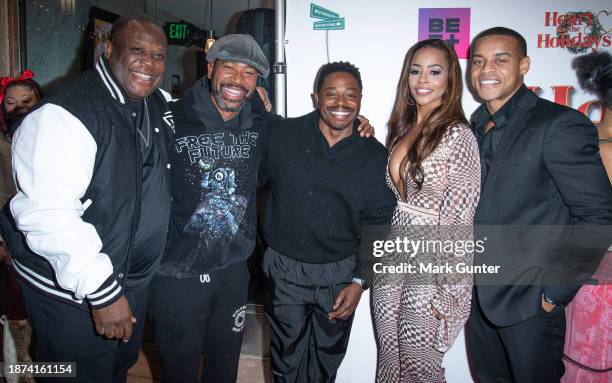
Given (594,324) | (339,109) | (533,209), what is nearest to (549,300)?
(533,209)

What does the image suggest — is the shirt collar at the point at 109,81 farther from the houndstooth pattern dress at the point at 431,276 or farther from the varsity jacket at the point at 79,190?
the houndstooth pattern dress at the point at 431,276

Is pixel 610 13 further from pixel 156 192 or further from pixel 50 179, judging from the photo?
pixel 50 179

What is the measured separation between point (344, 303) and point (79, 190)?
1.28 meters

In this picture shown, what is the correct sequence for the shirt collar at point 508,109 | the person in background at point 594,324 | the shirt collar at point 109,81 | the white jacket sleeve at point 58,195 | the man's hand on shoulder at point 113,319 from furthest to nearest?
the person in background at point 594,324, the shirt collar at point 508,109, the shirt collar at point 109,81, the man's hand on shoulder at point 113,319, the white jacket sleeve at point 58,195

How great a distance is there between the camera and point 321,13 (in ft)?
7.84

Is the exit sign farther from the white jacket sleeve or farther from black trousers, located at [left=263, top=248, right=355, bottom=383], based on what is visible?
the white jacket sleeve

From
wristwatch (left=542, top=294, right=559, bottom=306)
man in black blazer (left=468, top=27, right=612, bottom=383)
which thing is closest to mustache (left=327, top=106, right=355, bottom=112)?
man in black blazer (left=468, top=27, right=612, bottom=383)

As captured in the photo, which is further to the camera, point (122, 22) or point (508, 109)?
point (508, 109)

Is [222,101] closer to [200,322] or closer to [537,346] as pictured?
[200,322]

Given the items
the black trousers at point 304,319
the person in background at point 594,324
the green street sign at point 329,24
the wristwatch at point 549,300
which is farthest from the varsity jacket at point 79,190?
the person in background at point 594,324

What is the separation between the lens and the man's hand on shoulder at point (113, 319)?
1.35 meters

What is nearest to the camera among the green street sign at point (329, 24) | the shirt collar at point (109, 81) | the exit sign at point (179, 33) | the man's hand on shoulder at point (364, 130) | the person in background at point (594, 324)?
the shirt collar at point (109, 81)

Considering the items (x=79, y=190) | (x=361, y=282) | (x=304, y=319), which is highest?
(x=79, y=190)

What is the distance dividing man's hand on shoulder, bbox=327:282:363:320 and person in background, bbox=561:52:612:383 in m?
1.10
